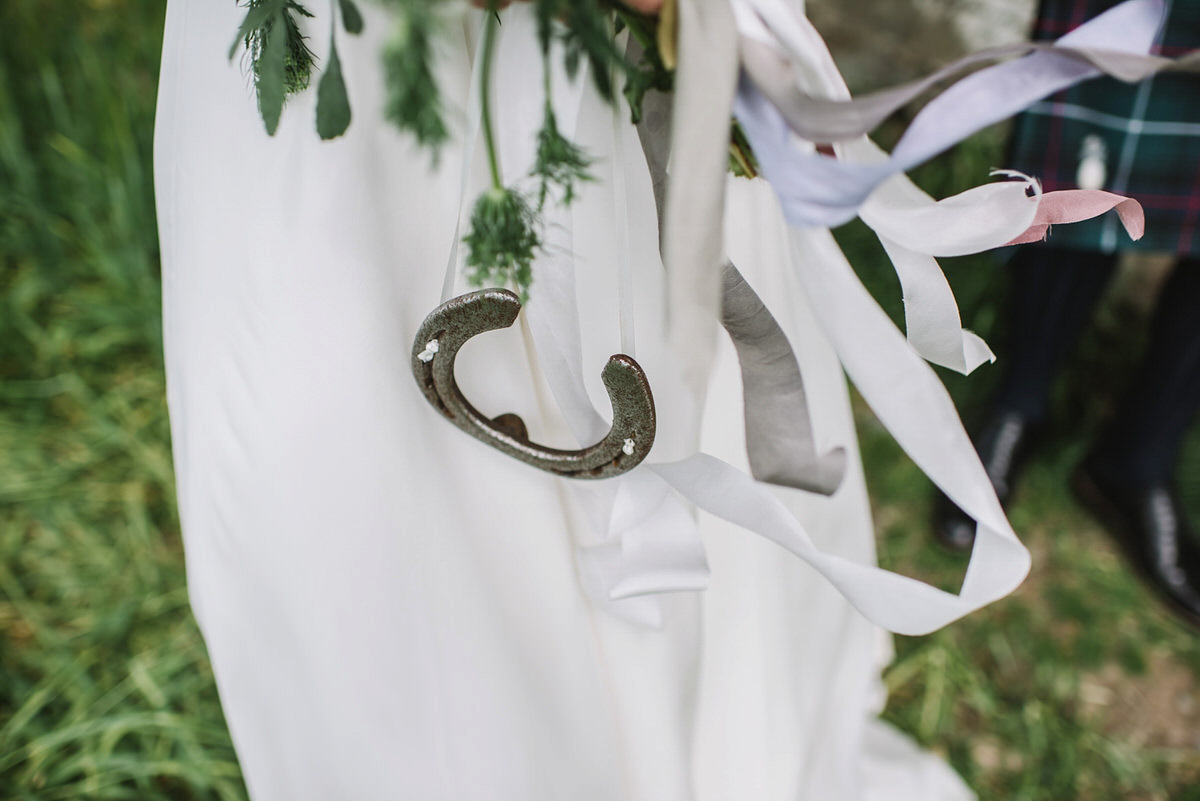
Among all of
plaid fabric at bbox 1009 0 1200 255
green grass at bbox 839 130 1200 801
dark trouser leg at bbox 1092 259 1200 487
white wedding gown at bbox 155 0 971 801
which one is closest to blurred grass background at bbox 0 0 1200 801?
green grass at bbox 839 130 1200 801

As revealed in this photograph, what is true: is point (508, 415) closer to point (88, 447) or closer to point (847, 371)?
point (847, 371)

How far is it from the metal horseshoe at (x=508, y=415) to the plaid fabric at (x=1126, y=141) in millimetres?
947

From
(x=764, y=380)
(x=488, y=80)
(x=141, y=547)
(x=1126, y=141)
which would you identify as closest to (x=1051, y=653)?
(x=1126, y=141)

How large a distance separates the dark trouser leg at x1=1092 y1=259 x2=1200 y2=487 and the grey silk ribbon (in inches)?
39.4

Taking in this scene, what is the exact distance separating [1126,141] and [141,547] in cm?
164

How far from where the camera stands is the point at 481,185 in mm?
515

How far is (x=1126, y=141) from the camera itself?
1.10 meters

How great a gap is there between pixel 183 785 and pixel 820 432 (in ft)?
3.24

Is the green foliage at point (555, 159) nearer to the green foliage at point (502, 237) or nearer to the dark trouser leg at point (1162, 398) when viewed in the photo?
the green foliage at point (502, 237)

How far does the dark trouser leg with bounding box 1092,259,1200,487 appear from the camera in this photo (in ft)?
4.06

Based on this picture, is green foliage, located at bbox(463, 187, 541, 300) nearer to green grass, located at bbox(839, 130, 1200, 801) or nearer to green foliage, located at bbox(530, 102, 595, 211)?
green foliage, located at bbox(530, 102, 595, 211)

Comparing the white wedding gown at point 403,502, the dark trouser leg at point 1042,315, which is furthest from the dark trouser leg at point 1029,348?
the white wedding gown at point 403,502

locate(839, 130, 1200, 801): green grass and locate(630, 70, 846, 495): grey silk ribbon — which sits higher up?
locate(630, 70, 846, 495): grey silk ribbon

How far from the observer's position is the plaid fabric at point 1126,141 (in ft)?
3.45
